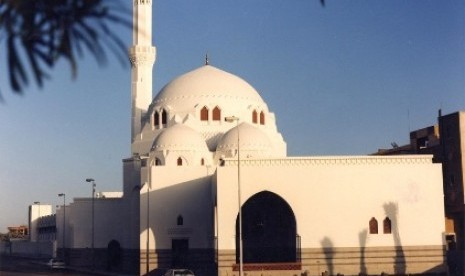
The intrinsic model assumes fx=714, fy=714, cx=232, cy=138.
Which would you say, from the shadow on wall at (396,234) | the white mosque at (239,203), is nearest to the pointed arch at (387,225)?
the white mosque at (239,203)

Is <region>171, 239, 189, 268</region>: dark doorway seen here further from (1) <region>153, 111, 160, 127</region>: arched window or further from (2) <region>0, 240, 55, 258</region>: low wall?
(2) <region>0, 240, 55, 258</region>: low wall

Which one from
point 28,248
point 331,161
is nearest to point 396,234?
point 331,161

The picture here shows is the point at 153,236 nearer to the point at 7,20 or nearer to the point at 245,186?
the point at 245,186

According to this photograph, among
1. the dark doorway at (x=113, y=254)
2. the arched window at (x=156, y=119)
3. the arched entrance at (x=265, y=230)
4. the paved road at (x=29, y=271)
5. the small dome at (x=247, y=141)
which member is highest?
the arched window at (x=156, y=119)

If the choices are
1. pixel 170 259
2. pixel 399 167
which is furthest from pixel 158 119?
pixel 399 167

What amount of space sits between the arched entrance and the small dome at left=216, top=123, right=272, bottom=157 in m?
→ 3.44

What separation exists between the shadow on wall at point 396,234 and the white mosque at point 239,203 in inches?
1.9

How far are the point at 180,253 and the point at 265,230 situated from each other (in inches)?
188

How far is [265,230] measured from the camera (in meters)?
37.5

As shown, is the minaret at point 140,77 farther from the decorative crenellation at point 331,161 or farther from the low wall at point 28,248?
the low wall at point 28,248

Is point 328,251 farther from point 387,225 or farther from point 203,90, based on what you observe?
point 203,90

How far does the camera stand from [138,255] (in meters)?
41.8

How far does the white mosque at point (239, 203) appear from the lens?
34.3 metres

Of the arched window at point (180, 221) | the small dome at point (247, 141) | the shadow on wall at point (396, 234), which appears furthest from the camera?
the small dome at point (247, 141)
